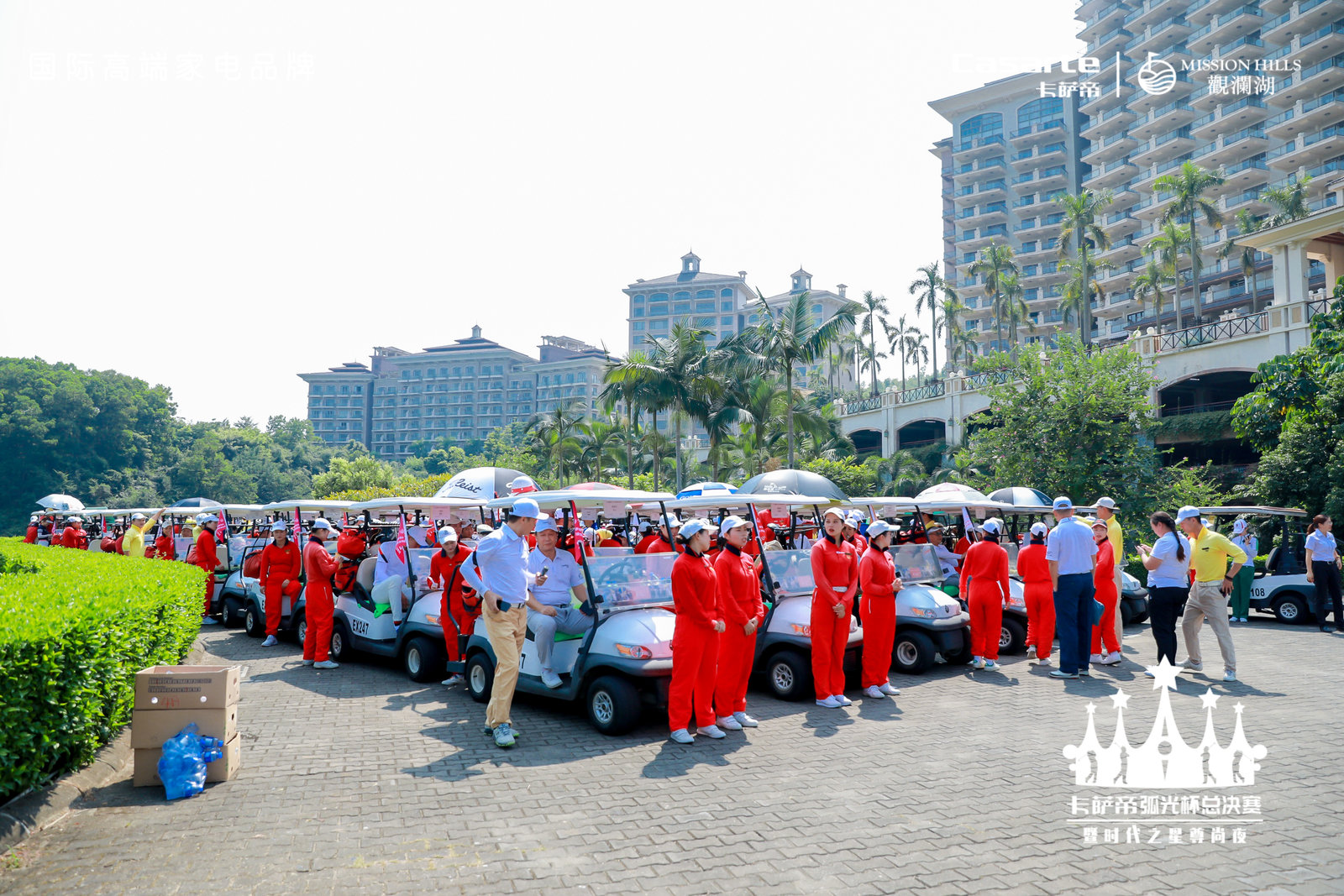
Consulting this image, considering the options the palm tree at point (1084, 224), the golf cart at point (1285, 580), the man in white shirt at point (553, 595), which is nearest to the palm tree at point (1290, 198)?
the palm tree at point (1084, 224)

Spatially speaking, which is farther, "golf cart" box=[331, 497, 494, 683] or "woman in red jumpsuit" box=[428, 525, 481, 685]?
"golf cart" box=[331, 497, 494, 683]

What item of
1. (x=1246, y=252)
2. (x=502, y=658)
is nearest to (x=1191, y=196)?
(x=1246, y=252)

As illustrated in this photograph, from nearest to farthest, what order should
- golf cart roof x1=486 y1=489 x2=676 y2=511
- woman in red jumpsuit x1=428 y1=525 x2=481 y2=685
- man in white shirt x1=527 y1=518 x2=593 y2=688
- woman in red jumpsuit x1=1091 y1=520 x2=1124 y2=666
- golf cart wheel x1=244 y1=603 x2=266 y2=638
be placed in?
man in white shirt x1=527 y1=518 x2=593 y2=688, golf cart roof x1=486 y1=489 x2=676 y2=511, woman in red jumpsuit x1=428 y1=525 x2=481 y2=685, woman in red jumpsuit x1=1091 y1=520 x2=1124 y2=666, golf cart wheel x1=244 y1=603 x2=266 y2=638

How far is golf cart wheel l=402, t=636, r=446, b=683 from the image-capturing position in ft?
31.7

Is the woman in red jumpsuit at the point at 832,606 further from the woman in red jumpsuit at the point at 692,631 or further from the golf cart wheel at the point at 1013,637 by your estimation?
the golf cart wheel at the point at 1013,637

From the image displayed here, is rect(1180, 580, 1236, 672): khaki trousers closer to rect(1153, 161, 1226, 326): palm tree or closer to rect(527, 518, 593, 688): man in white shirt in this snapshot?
rect(527, 518, 593, 688): man in white shirt

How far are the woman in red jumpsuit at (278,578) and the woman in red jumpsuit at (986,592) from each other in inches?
363

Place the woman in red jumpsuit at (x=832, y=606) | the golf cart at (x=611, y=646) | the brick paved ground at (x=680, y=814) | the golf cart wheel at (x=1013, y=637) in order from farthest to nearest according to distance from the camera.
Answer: the golf cart wheel at (x=1013, y=637) → the woman in red jumpsuit at (x=832, y=606) → the golf cart at (x=611, y=646) → the brick paved ground at (x=680, y=814)

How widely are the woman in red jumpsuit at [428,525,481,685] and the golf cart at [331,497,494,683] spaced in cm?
19

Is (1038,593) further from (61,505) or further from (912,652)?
(61,505)

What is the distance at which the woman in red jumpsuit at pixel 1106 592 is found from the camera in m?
10.4

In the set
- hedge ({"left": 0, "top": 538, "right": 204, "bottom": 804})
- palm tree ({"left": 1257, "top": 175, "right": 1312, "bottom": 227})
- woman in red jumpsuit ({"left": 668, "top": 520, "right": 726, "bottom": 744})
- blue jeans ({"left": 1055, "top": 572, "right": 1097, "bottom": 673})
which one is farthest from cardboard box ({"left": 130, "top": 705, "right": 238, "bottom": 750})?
palm tree ({"left": 1257, "top": 175, "right": 1312, "bottom": 227})

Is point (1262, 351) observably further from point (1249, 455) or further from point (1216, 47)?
point (1216, 47)

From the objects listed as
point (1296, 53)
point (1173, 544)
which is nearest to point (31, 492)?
point (1173, 544)
